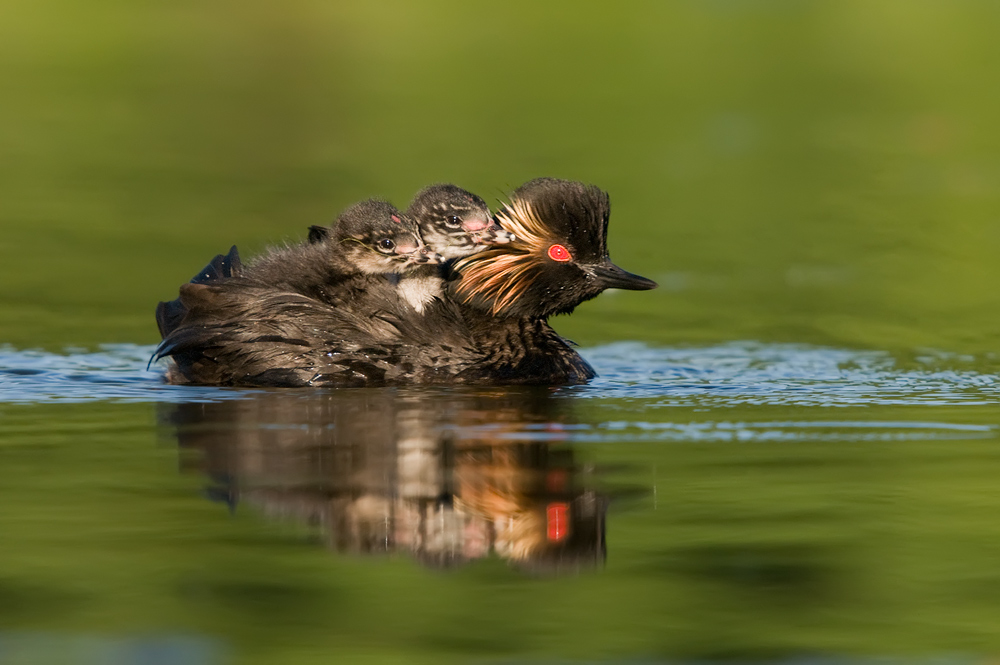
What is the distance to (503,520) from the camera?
22.2 feet

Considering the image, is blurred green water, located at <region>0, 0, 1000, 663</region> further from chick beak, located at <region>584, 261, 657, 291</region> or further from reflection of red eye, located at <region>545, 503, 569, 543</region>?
chick beak, located at <region>584, 261, 657, 291</region>

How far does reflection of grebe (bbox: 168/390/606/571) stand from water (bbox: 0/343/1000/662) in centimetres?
2

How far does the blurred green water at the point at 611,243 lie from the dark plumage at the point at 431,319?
0.78 metres

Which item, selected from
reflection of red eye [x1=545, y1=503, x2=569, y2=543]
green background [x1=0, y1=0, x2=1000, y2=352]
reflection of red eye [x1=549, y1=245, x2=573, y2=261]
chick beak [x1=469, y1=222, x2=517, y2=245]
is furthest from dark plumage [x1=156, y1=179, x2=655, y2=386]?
reflection of red eye [x1=545, y1=503, x2=569, y2=543]

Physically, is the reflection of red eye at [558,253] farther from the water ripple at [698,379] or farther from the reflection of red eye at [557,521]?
the reflection of red eye at [557,521]

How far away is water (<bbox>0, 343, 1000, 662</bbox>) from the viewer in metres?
5.55

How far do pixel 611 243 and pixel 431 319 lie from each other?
239 inches

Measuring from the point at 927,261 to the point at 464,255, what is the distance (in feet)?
21.9

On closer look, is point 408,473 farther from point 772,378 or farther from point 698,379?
point 772,378

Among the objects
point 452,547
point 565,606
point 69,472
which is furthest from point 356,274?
point 565,606

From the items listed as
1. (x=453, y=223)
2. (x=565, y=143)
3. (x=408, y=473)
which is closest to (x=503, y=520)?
(x=408, y=473)

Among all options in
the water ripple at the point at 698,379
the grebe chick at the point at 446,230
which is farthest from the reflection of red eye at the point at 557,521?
the grebe chick at the point at 446,230

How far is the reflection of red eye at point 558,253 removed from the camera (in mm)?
10516

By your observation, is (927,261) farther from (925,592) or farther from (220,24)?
(220,24)
